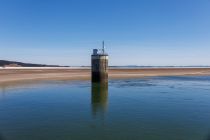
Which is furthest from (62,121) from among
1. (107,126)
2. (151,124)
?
(151,124)

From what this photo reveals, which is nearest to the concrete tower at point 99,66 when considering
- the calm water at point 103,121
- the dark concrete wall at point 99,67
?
the dark concrete wall at point 99,67

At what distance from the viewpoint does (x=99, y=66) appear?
3712cm

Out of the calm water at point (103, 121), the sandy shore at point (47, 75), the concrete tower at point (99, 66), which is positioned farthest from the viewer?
the sandy shore at point (47, 75)

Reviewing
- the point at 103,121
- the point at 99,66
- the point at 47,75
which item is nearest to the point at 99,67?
the point at 99,66

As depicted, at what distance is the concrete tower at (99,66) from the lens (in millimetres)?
37125

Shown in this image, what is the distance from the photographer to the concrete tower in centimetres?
3712

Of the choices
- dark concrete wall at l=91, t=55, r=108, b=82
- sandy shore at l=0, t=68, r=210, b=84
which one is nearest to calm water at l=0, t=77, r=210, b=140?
dark concrete wall at l=91, t=55, r=108, b=82

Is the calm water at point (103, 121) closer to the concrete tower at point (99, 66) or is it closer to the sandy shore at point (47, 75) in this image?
the concrete tower at point (99, 66)

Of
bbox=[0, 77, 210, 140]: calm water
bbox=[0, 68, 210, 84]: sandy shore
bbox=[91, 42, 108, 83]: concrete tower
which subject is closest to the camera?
bbox=[0, 77, 210, 140]: calm water

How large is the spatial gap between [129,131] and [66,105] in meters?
9.18

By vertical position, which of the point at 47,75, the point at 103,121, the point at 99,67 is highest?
the point at 99,67

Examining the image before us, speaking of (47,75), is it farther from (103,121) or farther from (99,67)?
(103,121)

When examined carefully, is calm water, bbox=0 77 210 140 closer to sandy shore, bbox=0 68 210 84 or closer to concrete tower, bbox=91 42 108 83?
concrete tower, bbox=91 42 108 83

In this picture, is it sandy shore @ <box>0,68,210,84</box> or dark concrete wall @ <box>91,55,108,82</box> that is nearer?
dark concrete wall @ <box>91,55,108,82</box>
